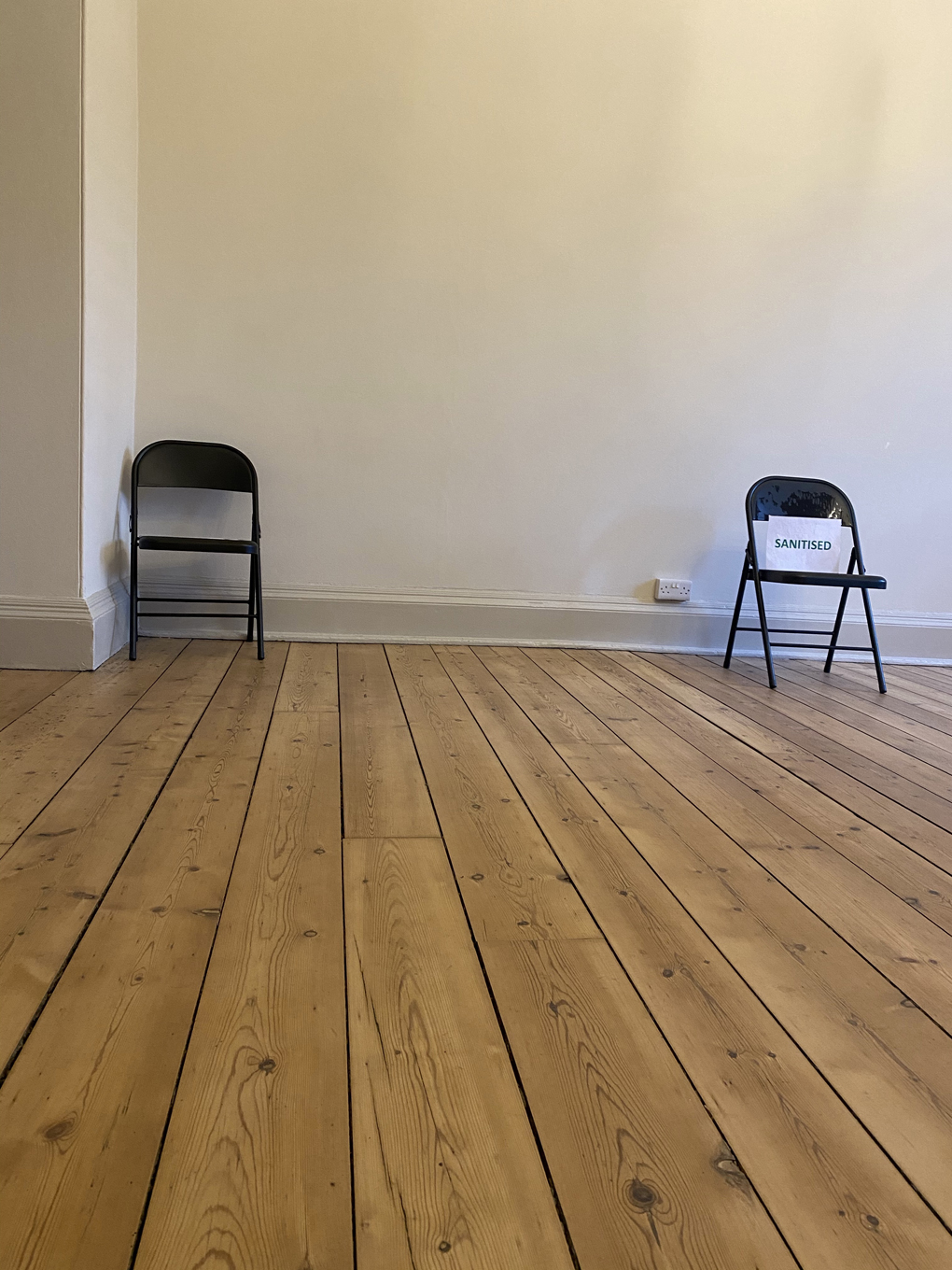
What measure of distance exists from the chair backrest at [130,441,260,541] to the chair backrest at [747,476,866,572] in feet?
6.97

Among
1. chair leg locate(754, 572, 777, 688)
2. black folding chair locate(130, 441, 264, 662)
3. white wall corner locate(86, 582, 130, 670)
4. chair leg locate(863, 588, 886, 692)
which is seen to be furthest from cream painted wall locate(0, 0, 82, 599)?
chair leg locate(863, 588, 886, 692)

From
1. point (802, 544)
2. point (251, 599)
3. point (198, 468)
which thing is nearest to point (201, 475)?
point (198, 468)

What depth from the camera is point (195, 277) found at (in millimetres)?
3750

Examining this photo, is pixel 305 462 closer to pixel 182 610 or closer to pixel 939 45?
pixel 182 610

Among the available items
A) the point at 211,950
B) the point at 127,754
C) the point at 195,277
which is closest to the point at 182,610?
the point at 195,277

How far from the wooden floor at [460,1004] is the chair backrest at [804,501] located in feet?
5.90

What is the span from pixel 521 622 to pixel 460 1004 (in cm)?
298

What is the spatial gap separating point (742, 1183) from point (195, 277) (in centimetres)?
365

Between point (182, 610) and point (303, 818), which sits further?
point (182, 610)

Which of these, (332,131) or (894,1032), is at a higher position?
(332,131)

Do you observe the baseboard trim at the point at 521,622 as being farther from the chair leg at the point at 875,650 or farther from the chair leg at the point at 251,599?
the chair leg at the point at 875,650

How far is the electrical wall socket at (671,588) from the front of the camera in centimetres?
428

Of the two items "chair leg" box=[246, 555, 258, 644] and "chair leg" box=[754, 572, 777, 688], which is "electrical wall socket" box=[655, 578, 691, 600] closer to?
"chair leg" box=[754, 572, 777, 688]

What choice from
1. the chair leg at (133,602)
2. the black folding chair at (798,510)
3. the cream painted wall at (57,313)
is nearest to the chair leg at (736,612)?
the black folding chair at (798,510)
